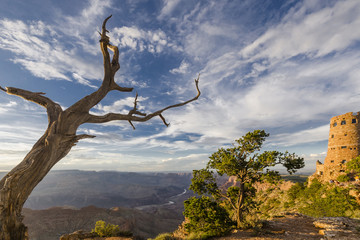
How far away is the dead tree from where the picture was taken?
3.86 meters

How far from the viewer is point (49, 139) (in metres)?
4.43

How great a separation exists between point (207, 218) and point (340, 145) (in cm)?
3739

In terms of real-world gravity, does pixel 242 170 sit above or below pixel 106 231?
above

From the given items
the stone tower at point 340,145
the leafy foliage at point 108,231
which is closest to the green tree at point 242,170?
the leafy foliage at point 108,231

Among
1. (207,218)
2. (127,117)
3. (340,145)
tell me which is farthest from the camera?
(340,145)

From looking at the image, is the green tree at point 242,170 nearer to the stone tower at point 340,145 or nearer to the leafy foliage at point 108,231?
the leafy foliage at point 108,231

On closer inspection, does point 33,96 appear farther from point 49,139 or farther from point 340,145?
point 340,145

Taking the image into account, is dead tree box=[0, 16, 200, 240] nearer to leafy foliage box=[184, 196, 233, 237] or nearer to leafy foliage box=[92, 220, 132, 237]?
leafy foliage box=[184, 196, 233, 237]

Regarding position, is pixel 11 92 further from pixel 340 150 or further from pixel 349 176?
pixel 340 150

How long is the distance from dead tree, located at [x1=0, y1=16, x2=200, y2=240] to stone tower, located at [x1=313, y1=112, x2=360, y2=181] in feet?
126

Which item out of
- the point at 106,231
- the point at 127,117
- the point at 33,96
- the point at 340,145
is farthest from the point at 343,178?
the point at 33,96

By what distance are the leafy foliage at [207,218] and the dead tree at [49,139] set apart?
7888 mm

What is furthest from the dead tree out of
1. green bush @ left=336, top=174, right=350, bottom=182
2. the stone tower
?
the stone tower

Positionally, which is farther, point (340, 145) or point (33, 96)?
point (340, 145)
